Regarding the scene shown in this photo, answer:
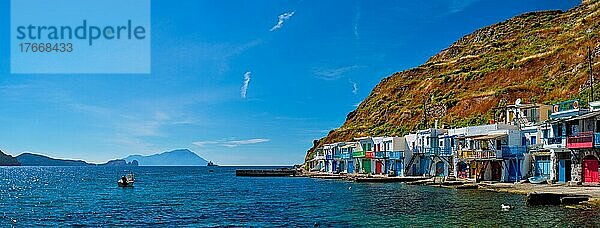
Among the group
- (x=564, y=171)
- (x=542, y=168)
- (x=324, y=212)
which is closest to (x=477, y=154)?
(x=542, y=168)

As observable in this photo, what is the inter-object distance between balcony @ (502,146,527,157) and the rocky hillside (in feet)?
97.4

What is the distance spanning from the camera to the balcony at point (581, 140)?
45688mm

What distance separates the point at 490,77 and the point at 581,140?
80791mm

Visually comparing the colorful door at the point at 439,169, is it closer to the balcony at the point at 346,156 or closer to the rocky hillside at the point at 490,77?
the balcony at the point at 346,156

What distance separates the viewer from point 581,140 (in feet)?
153

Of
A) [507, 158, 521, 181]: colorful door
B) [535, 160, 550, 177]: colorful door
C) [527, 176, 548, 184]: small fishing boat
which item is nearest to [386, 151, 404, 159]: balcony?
Answer: [507, 158, 521, 181]: colorful door

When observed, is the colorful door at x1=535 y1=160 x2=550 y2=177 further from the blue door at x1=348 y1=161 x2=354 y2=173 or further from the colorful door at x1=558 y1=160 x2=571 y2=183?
the blue door at x1=348 y1=161 x2=354 y2=173

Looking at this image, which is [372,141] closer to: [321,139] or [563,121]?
[563,121]

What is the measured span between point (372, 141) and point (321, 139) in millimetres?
59194

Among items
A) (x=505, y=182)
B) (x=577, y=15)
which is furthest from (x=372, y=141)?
(x=577, y=15)

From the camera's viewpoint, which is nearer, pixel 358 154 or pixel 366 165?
pixel 366 165

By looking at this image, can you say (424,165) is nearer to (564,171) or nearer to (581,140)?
(564,171)

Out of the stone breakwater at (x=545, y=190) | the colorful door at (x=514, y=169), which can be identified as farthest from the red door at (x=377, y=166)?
the colorful door at (x=514, y=169)

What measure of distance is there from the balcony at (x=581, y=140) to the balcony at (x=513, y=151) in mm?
8395
